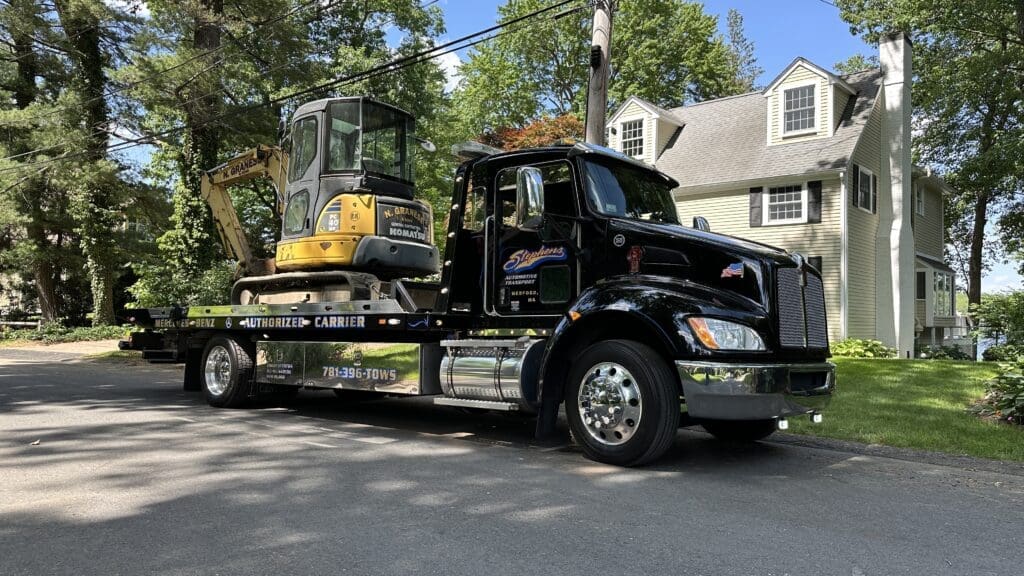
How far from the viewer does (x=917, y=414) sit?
28.2 ft

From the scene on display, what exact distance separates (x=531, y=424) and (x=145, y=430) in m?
4.03

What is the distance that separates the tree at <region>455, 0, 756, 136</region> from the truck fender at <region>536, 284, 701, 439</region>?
30305mm

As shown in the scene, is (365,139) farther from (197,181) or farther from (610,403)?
(197,181)

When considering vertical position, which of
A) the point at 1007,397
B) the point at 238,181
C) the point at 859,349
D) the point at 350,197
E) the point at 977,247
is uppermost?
the point at 977,247

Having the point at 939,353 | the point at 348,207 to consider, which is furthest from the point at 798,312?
the point at 939,353

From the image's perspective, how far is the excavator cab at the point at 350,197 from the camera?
28.0 ft

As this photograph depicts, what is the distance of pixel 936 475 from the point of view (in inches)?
227

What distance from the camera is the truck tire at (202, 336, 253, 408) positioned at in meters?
9.00

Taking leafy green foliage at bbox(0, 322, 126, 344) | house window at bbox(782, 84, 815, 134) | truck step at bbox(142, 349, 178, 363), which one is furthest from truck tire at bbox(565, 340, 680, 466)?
leafy green foliage at bbox(0, 322, 126, 344)

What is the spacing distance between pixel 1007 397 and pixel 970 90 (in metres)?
24.6

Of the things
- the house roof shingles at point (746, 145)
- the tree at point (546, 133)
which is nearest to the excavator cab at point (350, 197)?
the house roof shingles at point (746, 145)

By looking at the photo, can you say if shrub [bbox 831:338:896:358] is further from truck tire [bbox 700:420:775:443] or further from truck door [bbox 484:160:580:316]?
truck door [bbox 484:160:580:316]

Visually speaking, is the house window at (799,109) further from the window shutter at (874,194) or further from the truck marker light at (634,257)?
the truck marker light at (634,257)

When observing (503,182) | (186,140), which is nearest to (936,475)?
(503,182)
